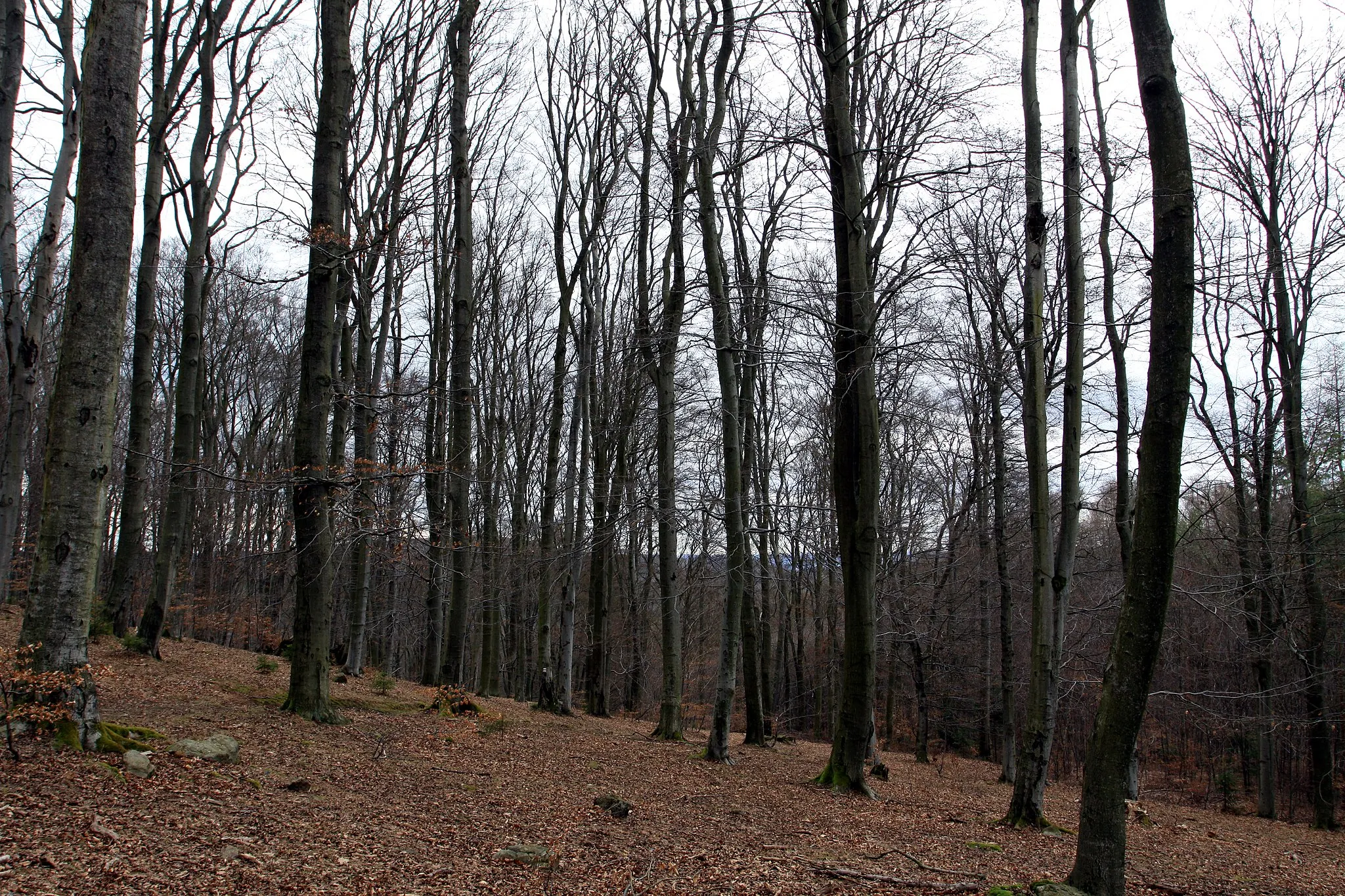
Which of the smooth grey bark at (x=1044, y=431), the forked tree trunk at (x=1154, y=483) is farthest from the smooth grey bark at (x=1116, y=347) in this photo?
the forked tree trunk at (x=1154, y=483)

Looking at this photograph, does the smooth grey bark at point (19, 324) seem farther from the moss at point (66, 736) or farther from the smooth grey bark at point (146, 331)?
the moss at point (66, 736)

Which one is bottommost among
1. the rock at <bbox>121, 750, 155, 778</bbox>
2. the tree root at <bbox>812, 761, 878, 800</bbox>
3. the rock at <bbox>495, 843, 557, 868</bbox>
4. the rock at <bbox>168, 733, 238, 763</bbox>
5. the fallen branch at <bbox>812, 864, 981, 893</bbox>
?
the tree root at <bbox>812, 761, 878, 800</bbox>

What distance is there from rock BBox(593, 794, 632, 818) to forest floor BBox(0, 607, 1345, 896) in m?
0.19

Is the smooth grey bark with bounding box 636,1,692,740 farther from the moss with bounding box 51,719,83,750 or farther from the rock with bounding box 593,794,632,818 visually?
the moss with bounding box 51,719,83,750

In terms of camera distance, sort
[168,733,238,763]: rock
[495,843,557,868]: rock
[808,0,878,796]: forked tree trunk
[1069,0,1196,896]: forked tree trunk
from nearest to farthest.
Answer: [1069,0,1196,896]: forked tree trunk < [495,843,557,868]: rock < [168,733,238,763]: rock < [808,0,878,796]: forked tree trunk

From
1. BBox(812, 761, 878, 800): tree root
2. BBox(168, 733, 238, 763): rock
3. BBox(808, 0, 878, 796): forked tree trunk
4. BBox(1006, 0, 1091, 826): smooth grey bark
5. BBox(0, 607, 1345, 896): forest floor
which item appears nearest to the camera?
BBox(0, 607, 1345, 896): forest floor

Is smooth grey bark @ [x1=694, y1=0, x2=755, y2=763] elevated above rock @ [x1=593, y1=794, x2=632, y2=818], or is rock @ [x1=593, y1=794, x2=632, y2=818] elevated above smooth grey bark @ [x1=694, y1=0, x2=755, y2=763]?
smooth grey bark @ [x1=694, y1=0, x2=755, y2=763]

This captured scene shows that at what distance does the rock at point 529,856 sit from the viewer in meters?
4.63

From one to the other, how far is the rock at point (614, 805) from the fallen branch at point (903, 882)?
1834 mm

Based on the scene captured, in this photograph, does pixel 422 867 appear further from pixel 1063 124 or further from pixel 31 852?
pixel 1063 124

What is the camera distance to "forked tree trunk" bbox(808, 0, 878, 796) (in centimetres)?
774

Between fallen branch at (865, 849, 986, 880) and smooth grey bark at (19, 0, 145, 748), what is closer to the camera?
smooth grey bark at (19, 0, 145, 748)

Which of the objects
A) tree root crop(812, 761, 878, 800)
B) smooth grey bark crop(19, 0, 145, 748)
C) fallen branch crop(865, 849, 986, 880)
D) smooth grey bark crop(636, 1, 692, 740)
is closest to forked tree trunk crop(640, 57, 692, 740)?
smooth grey bark crop(636, 1, 692, 740)

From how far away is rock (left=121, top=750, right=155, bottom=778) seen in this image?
15.7 feet
